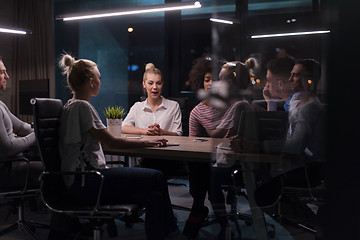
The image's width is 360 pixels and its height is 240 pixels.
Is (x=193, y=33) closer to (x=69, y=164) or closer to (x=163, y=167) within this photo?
(x=69, y=164)

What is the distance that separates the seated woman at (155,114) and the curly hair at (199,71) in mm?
2322

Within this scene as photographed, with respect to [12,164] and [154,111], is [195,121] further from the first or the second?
[154,111]

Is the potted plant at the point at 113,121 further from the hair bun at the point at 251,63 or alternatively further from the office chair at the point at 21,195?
the hair bun at the point at 251,63

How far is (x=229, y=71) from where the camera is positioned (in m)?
0.50

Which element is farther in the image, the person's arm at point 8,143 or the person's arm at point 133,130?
the person's arm at point 133,130

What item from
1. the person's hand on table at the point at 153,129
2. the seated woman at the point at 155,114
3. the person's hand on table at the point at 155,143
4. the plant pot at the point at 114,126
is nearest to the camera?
the person's hand on table at the point at 155,143

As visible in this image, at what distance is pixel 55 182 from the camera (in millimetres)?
1843

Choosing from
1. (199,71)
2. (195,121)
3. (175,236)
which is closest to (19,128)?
(175,236)

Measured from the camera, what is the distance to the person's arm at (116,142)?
1.90 m

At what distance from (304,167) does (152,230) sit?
151cm

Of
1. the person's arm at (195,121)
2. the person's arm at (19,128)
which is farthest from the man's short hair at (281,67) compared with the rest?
the person's arm at (19,128)

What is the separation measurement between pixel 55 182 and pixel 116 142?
0.37 metres

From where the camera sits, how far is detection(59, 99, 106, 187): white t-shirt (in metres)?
1.81

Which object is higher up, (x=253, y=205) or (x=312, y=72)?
(x=312, y=72)
